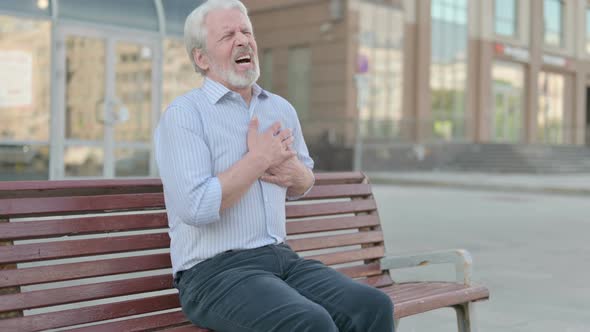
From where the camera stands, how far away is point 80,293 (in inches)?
112

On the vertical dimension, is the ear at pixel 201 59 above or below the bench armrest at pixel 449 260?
above

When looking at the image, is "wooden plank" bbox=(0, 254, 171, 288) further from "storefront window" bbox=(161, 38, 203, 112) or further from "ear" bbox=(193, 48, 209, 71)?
"storefront window" bbox=(161, 38, 203, 112)

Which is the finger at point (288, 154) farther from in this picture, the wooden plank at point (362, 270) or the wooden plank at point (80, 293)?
the wooden plank at point (362, 270)

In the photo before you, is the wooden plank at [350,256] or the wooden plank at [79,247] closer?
the wooden plank at [79,247]

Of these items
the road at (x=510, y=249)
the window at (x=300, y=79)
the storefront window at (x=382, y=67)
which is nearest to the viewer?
the road at (x=510, y=249)

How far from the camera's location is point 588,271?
687 centimetres

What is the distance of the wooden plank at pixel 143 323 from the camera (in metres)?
2.80

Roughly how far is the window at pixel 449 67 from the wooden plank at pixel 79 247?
28678 millimetres

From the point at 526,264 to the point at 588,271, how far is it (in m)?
0.56

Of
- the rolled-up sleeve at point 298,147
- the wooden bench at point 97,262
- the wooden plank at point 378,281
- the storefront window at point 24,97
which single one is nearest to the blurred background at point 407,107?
the storefront window at point 24,97

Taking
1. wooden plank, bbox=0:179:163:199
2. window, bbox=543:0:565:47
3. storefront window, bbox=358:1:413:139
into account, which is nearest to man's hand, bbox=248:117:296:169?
wooden plank, bbox=0:179:163:199

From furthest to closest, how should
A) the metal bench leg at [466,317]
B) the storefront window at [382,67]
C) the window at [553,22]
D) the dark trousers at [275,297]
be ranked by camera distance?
the window at [553,22] → the storefront window at [382,67] → the metal bench leg at [466,317] → the dark trousers at [275,297]

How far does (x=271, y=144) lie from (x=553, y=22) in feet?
131

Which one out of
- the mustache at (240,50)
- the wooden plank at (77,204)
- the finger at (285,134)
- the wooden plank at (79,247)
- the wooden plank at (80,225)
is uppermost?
the mustache at (240,50)
